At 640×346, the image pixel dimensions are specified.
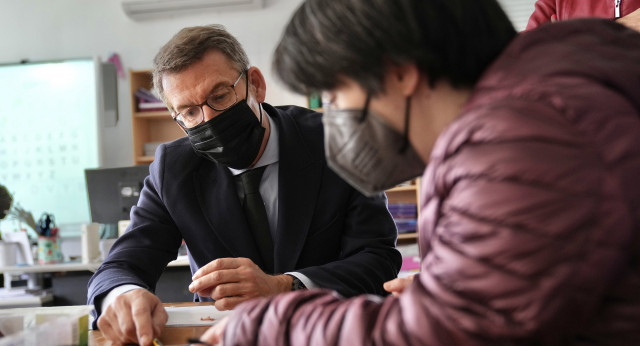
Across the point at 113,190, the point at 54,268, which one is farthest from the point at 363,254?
the point at 54,268

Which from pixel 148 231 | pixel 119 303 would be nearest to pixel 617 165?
pixel 119 303

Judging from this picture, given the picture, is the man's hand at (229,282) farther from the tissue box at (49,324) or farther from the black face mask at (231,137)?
the black face mask at (231,137)

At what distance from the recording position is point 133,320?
3.47ft

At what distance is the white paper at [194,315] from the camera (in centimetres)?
112

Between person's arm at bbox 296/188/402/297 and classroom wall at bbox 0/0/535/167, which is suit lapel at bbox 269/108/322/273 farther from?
classroom wall at bbox 0/0/535/167

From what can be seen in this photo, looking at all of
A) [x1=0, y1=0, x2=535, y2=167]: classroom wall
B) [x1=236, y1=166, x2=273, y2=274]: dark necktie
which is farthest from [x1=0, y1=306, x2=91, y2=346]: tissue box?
[x1=0, y1=0, x2=535, y2=167]: classroom wall

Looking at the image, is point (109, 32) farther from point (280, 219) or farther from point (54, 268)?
point (280, 219)

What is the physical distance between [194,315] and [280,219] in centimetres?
42

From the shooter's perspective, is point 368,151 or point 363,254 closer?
point 368,151

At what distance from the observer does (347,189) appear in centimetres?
160

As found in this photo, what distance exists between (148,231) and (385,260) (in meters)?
0.63

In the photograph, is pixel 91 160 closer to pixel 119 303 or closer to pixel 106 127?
pixel 106 127

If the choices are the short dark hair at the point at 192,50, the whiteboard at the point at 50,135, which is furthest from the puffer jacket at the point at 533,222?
the whiteboard at the point at 50,135

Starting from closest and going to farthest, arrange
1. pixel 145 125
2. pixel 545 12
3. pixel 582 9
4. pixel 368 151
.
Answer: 1. pixel 368 151
2. pixel 582 9
3. pixel 545 12
4. pixel 145 125
